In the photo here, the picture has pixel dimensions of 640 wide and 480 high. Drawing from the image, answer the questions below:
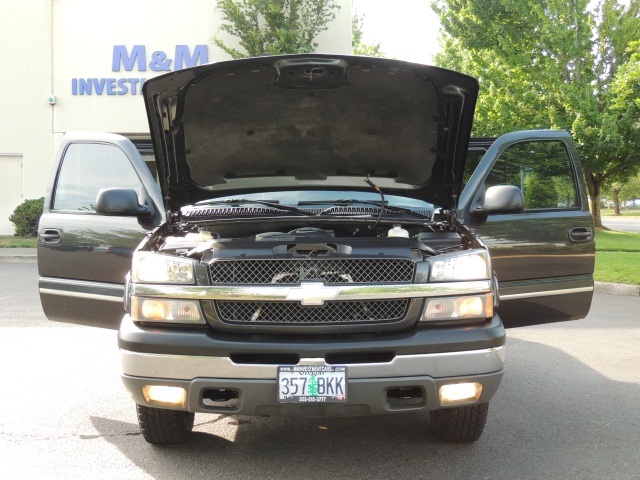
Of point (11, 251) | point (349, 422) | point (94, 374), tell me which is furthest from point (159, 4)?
point (349, 422)

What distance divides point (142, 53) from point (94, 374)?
61.5ft

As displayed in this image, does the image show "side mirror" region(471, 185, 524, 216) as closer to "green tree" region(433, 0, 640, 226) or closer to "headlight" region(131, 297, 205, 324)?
"headlight" region(131, 297, 205, 324)

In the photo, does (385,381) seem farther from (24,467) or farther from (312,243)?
(24,467)

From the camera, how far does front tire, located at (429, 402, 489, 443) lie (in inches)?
159

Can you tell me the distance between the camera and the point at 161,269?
145 inches

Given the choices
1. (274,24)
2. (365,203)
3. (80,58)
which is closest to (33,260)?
(80,58)

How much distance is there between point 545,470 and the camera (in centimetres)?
380

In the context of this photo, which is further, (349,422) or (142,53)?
(142,53)

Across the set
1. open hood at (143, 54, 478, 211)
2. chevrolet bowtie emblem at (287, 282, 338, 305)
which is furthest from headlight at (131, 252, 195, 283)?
open hood at (143, 54, 478, 211)

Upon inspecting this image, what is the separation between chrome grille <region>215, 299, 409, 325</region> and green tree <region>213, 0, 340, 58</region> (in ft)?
61.0

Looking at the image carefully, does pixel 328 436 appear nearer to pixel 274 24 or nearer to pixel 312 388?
pixel 312 388

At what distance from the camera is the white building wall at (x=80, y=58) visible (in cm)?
2303

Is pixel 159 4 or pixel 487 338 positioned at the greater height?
pixel 159 4

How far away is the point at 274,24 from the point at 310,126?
1806 cm
